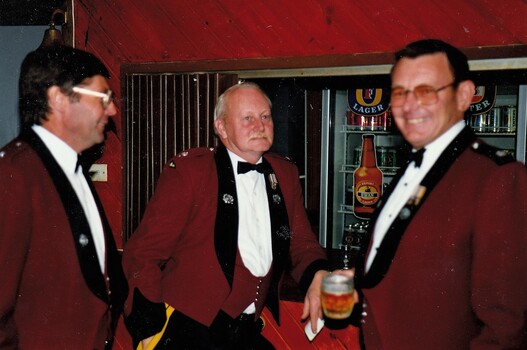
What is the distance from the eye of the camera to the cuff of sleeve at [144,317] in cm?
236

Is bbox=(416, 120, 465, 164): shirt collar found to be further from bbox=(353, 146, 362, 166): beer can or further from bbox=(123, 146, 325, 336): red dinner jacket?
bbox=(353, 146, 362, 166): beer can

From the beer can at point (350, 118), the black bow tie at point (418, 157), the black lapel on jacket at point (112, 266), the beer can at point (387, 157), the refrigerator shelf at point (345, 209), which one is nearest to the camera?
the black bow tie at point (418, 157)

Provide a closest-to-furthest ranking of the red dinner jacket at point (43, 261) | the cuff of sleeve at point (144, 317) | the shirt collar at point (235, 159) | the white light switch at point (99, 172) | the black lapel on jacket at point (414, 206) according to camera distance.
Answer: the red dinner jacket at point (43, 261) < the black lapel on jacket at point (414, 206) < the cuff of sleeve at point (144, 317) < the shirt collar at point (235, 159) < the white light switch at point (99, 172)

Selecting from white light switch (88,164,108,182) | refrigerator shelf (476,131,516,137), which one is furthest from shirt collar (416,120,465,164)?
refrigerator shelf (476,131,516,137)

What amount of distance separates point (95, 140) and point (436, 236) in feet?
4.56

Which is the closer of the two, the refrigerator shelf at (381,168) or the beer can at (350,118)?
the refrigerator shelf at (381,168)

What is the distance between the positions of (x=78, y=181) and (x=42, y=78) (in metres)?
0.42

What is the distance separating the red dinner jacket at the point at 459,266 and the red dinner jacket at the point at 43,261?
1.05 m

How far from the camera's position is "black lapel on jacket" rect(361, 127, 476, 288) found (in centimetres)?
181

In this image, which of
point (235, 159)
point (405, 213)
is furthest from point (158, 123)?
point (405, 213)

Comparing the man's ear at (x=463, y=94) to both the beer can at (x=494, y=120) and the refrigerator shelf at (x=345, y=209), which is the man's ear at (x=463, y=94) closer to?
the beer can at (x=494, y=120)

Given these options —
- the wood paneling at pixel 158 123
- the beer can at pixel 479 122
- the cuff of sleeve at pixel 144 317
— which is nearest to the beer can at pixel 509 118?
the beer can at pixel 479 122

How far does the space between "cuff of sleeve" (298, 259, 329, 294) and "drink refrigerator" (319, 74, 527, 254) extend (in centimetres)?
259

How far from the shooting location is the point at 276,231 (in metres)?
2.60
